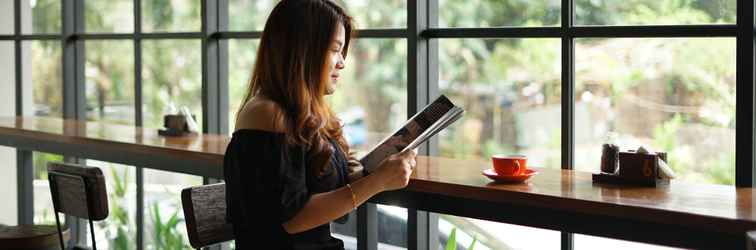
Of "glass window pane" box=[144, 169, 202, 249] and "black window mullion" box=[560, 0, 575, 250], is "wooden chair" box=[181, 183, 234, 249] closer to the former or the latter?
"black window mullion" box=[560, 0, 575, 250]

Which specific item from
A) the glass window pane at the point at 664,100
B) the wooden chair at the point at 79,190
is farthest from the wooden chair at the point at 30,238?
the glass window pane at the point at 664,100

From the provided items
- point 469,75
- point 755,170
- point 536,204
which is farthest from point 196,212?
point 755,170

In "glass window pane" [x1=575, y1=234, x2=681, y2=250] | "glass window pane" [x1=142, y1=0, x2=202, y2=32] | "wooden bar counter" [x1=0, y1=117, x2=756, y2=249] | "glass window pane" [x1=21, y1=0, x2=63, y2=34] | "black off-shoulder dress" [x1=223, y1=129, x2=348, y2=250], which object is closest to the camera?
"wooden bar counter" [x1=0, y1=117, x2=756, y2=249]

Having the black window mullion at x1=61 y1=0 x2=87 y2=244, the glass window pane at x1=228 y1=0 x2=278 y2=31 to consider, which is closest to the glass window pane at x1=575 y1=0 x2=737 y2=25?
the glass window pane at x1=228 y1=0 x2=278 y2=31

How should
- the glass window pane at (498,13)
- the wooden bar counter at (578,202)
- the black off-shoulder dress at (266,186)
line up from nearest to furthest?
the wooden bar counter at (578,202)
the black off-shoulder dress at (266,186)
the glass window pane at (498,13)

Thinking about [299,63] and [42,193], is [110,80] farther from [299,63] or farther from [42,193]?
[299,63]

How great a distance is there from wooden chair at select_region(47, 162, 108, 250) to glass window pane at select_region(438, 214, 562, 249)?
1.23 m

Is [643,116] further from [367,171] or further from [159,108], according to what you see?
[159,108]

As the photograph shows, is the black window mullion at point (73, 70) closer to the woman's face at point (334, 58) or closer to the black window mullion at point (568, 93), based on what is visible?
the black window mullion at point (568, 93)

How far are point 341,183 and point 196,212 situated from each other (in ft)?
1.89

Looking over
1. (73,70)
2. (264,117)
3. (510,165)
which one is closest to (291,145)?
(264,117)

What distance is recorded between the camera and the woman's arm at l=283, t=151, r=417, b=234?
7.95 feet

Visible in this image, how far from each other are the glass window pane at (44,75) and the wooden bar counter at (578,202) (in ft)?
8.24

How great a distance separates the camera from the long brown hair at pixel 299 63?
2.39 m
